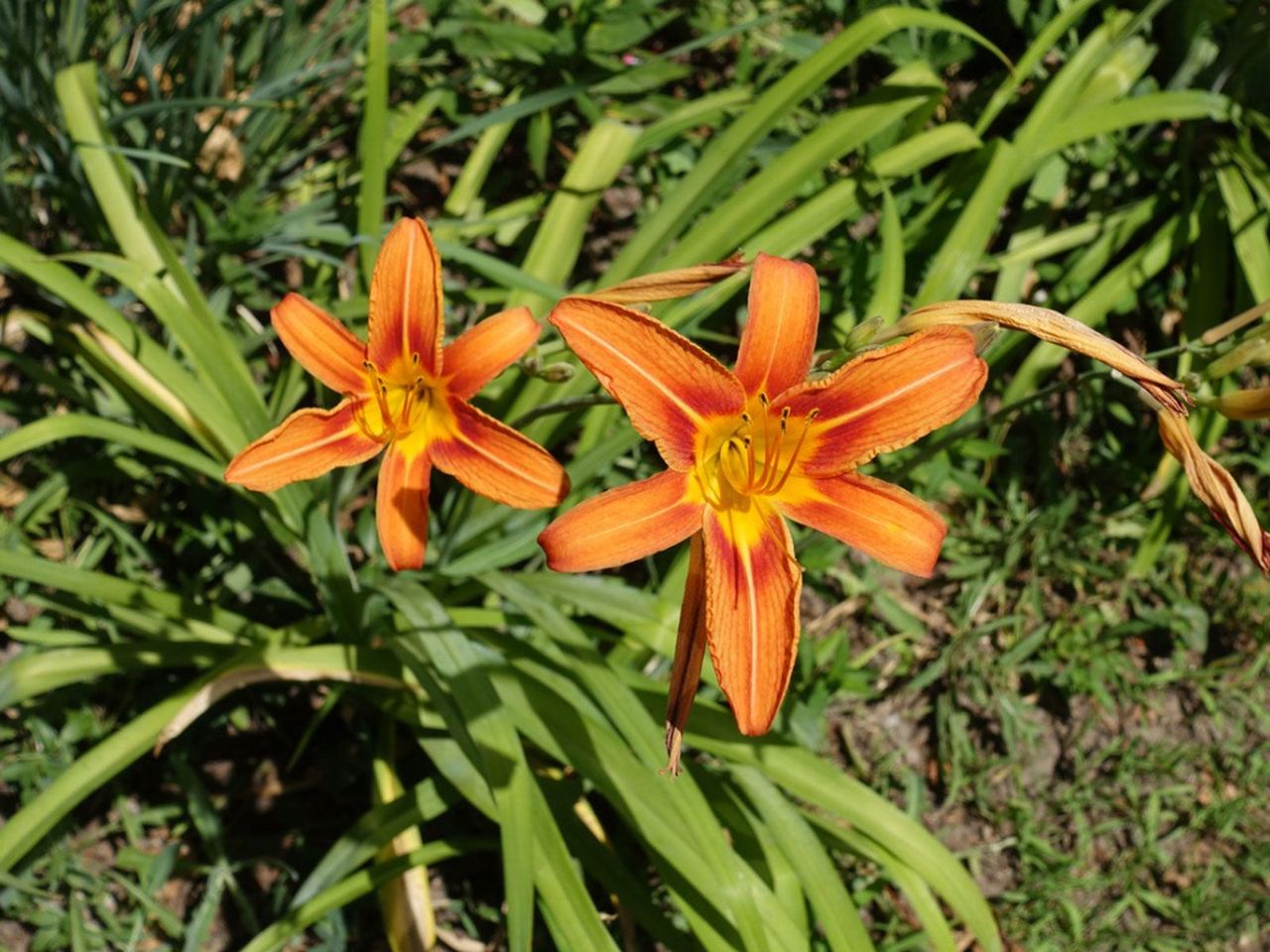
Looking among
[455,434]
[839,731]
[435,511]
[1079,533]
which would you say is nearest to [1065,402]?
[1079,533]

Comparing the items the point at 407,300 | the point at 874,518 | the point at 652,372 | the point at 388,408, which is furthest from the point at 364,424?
the point at 874,518

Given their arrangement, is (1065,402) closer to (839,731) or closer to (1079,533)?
(1079,533)

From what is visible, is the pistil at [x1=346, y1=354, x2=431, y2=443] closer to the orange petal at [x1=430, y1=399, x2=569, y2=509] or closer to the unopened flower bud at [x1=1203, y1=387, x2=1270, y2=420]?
the orange petal at [x1=430, y1=399, x2=569, y2=509]

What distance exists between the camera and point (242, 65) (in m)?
2.70

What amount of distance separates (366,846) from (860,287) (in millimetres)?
1501

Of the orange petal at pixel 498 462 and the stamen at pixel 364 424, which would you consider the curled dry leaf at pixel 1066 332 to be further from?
the stamen at pixel 364 424

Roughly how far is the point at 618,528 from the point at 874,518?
0.33 metres

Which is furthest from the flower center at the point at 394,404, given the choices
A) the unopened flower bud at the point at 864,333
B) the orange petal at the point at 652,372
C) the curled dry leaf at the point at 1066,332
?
the curled dry leaf at the point at 1066,332

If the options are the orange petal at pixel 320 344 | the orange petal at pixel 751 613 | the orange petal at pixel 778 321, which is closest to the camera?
the orange petal at pixel 751 613

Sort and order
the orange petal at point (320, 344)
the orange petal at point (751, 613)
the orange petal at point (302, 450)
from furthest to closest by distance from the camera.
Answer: the orange petal at point (320, 344) → the orange petal at point (302, 450) → the orange petal at point (751, 613)

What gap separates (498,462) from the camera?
1549 millimetres

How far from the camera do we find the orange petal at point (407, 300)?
1.54m

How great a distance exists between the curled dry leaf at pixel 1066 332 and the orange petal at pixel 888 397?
0.05 meters

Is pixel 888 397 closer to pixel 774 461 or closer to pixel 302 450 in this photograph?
pixel 774 461
